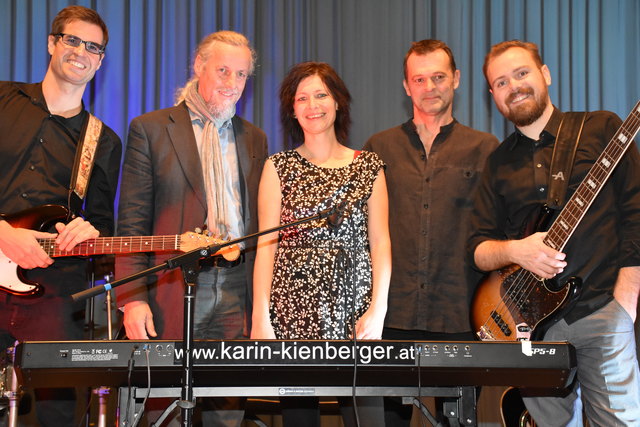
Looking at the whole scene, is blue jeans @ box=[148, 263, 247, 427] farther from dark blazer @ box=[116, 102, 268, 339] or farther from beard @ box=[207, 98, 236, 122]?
beard @ box=[207, 98, 236, 122]

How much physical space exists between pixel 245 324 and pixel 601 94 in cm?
327

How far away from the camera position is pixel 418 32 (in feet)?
16.8

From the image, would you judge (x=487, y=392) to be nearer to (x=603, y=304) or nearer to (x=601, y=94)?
(x=603, y=304)

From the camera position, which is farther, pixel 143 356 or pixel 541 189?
pixel 541 189

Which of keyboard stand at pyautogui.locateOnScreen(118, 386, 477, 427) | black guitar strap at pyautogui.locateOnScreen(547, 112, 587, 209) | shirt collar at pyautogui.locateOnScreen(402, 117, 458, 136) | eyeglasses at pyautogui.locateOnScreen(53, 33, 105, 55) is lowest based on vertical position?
keyboard stand at pyautogui.locateOnScreen(118, 386, 477, 427)

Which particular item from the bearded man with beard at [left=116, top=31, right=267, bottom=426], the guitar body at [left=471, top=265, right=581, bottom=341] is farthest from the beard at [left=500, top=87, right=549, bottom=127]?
the bearded man with beard at [left=116, top=31, right=267, bottom=426]

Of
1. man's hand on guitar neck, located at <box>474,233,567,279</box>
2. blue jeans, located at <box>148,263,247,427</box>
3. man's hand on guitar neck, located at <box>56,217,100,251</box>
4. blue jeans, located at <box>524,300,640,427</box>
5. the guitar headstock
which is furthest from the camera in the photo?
man's hand on guitar neck, located at <box>56,217,100,251</box>

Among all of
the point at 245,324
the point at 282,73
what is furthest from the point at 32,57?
the point at 245,324

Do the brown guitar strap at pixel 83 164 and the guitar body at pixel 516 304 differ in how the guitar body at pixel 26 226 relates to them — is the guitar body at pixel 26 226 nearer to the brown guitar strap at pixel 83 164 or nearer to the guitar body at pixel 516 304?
the brown guitar strap at pixel 83 164

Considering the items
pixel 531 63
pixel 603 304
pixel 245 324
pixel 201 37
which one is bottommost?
pixel 245 324

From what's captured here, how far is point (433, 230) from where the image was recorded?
3736 millimetres

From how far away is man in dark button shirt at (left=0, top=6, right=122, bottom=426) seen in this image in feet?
11.7

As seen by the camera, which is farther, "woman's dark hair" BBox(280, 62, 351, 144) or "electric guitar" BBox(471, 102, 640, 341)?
"woman's dark hair" BBox(280, 62, 351, 144)

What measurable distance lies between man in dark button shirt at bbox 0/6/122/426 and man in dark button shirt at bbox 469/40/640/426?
2072mm
